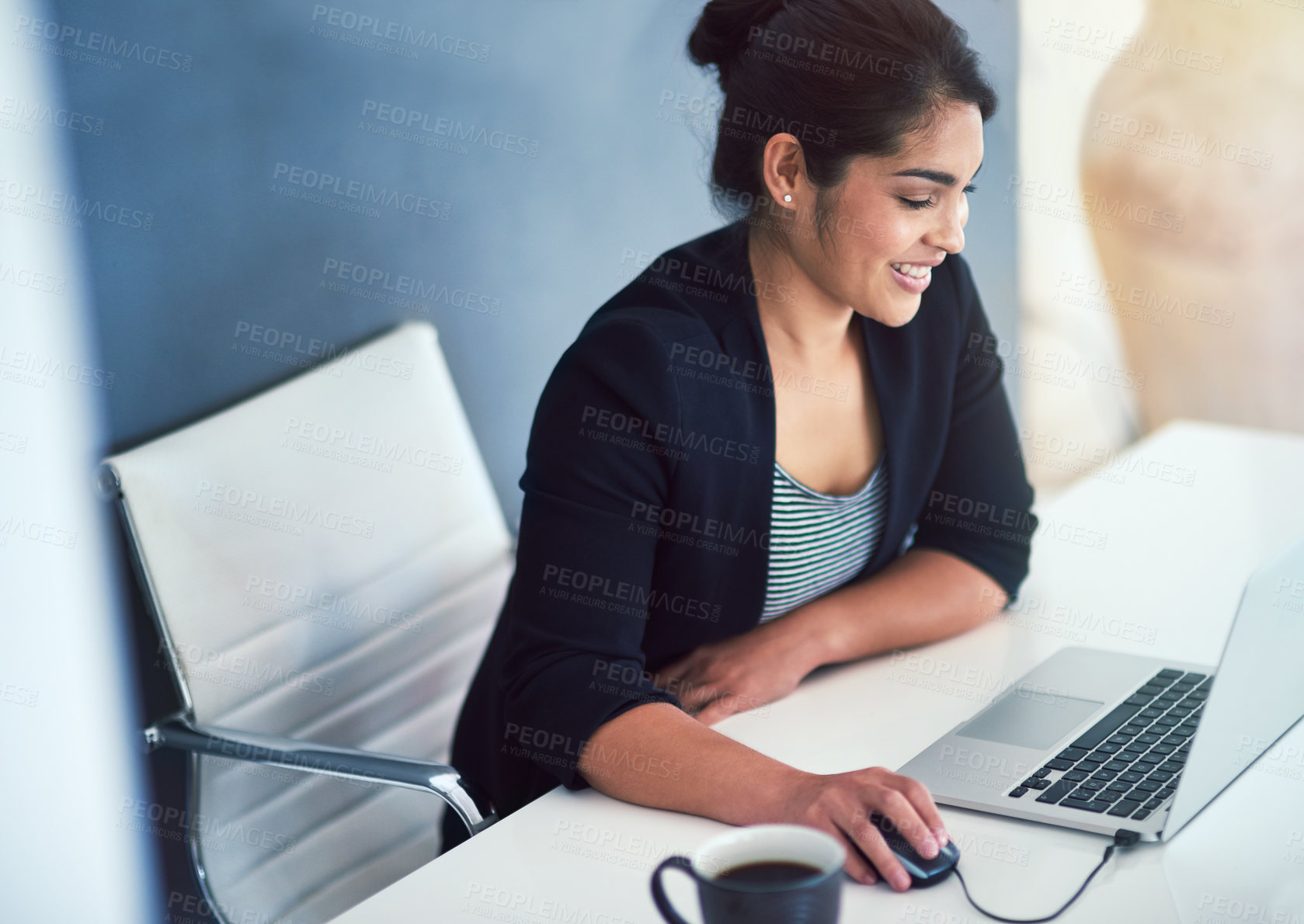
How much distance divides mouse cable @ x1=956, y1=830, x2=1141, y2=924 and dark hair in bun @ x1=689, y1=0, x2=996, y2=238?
0.69 metres

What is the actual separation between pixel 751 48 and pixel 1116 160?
2.41 m

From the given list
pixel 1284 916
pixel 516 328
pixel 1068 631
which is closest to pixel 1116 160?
pixel 516 328

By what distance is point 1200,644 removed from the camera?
4.20 ft

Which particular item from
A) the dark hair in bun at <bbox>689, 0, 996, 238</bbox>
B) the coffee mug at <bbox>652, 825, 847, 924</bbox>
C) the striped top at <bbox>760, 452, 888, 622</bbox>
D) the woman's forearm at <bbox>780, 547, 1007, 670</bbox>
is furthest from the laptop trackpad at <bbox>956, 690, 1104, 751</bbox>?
the dark hair in bun at <bbox>689, 0, 996, 238</bbox>

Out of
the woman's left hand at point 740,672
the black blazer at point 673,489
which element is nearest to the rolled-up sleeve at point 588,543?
the black blazer at point 673,489

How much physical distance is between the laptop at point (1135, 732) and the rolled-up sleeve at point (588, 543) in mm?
304

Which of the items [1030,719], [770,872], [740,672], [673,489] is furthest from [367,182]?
[770,872]

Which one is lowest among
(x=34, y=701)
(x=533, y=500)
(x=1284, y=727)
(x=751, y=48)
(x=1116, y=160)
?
(x=34, y=701)

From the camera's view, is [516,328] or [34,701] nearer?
[34,701]

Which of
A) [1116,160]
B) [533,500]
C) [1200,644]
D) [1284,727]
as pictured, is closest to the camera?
[1284,727]

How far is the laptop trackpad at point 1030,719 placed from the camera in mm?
1082

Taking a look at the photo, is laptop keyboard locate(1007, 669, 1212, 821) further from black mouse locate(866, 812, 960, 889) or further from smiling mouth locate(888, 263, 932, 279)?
smiling mouth locate(888, 263, 932, 279)

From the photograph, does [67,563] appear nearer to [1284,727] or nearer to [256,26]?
[256,26]

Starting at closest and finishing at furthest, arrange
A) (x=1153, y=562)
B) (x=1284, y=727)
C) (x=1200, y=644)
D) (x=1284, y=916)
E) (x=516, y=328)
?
(x=1284, y=916) → (x=1284, y=727) → (x=1200, y=644) → (x=1153, y=562) → (x=516, y=328)
